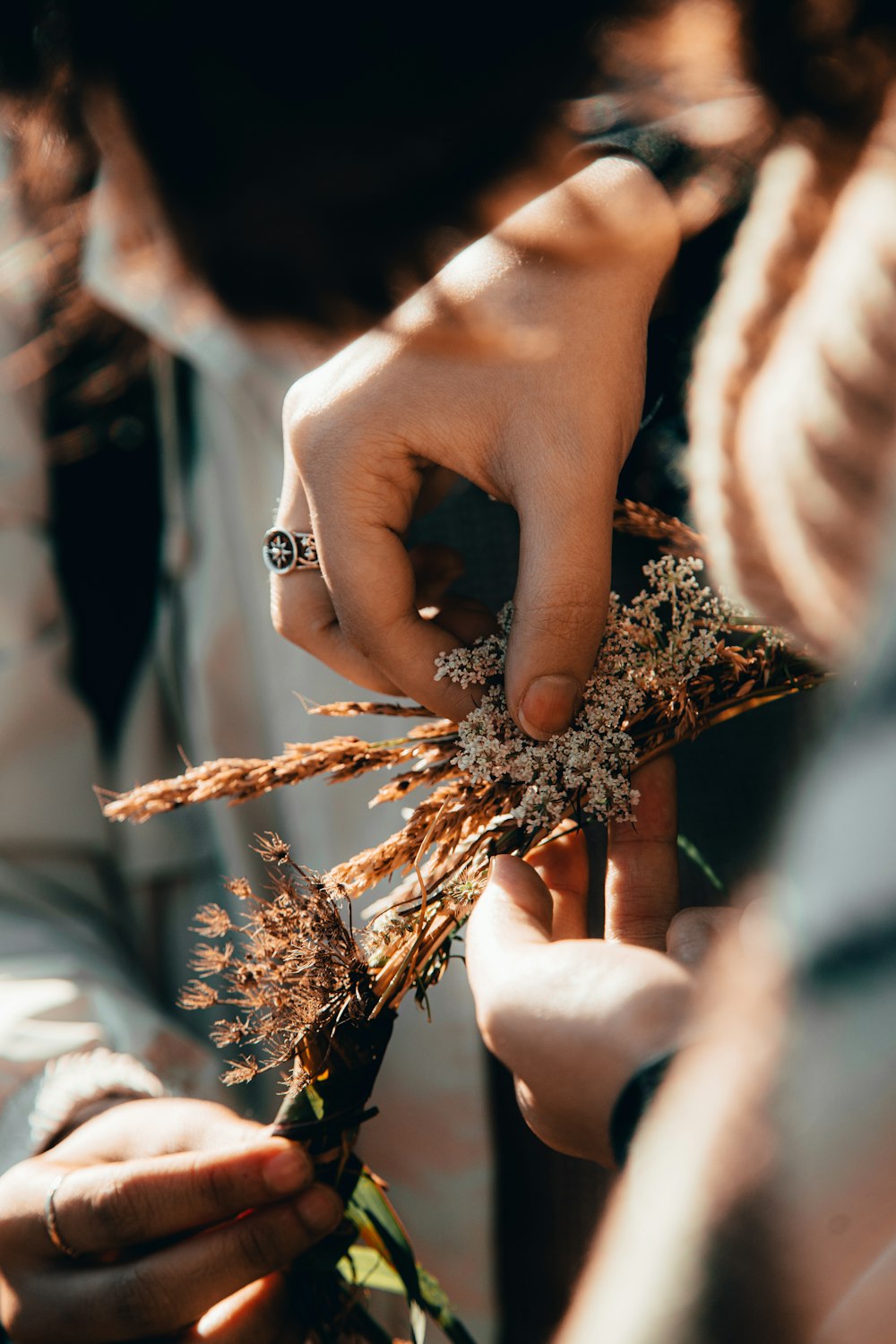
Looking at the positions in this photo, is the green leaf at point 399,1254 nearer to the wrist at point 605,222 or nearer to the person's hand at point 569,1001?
the person's hand at point 569,1001

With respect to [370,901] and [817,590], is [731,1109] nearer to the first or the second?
[817,590]

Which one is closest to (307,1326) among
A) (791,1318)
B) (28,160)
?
(791,1318)

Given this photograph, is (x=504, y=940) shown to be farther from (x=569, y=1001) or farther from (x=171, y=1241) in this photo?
(x=171, y=1241)

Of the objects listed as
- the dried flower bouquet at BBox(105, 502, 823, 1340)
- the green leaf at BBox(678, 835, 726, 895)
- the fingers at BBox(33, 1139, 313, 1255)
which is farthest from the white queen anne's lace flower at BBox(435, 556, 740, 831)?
the fingers at BBox(33, 1139, 313, 1255)

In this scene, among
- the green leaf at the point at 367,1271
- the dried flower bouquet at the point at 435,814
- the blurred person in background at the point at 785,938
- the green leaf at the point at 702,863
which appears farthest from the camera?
the green leaf at the point at 702,863

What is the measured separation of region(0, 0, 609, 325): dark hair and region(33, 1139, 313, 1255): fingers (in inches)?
25.6

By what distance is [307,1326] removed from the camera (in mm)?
653

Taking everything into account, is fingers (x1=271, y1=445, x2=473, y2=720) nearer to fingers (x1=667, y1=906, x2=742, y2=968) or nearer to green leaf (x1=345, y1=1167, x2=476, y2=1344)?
fingers (x1=667, y1=906, x2=742, y2=968)

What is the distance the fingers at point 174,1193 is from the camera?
0.59 meters

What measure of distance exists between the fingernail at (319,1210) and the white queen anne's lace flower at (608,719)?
32 centimetres

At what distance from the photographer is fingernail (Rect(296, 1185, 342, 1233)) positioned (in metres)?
0.60

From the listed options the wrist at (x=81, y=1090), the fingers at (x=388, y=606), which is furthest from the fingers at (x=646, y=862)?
the wrist at (x=81, y=1090)

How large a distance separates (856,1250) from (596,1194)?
25.7 inches

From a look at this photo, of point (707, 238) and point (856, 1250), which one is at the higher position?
point (707, 238)
